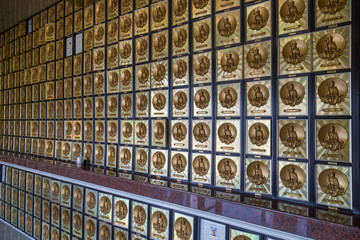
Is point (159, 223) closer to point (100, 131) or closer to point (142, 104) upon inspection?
point (142, 104)

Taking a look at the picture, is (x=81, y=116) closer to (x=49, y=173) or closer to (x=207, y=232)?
(x=49, y=173)

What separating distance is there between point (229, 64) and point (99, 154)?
218cm

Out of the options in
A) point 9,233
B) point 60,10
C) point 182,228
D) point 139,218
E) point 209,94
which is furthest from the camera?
point 9,233

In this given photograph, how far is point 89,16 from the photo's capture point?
4180 millimetres

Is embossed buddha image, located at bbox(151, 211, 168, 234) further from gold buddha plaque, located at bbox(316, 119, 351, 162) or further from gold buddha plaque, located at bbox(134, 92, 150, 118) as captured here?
gold buddha plaque, located at bbox(316, 119, 351, 162)

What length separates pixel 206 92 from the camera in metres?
2.94

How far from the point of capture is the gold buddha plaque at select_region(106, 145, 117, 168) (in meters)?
3.81

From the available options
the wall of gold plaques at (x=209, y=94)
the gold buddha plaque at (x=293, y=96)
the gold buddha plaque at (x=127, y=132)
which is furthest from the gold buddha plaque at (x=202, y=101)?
the gold buddha plaque at (x=127, y=132)

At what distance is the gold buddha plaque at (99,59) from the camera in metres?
3.99

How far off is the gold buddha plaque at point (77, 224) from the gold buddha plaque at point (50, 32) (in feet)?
9.06

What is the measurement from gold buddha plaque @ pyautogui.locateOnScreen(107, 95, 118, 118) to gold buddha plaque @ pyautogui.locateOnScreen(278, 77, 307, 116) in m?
2.10

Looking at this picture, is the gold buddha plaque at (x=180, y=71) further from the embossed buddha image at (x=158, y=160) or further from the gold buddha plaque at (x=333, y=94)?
the gold buddha plaque at (x=333, y=94)

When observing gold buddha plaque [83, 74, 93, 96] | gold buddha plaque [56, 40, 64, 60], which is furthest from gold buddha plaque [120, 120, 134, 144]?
gold buddha plaque [56, 40, 64, 60]

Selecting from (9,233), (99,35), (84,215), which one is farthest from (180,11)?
(9,233)
